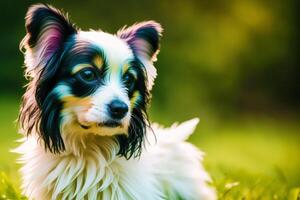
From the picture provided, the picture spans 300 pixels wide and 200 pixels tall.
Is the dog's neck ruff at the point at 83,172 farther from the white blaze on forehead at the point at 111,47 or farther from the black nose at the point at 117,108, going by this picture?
the white blaze on forehead at the point at 111,47

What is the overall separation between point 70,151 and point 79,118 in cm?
25

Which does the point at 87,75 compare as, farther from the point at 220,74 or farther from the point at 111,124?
the point at 220,74

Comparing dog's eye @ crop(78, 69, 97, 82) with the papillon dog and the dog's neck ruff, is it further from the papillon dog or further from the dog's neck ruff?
the dog's neck ruff

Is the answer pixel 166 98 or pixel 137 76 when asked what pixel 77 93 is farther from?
pixel 166 98

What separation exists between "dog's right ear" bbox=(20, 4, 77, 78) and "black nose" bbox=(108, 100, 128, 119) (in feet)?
1.34

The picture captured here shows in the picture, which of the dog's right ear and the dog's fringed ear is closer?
the dog's right ear

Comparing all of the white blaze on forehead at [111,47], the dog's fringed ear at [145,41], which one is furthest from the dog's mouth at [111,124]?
the dog's fringed ear at [145,41]

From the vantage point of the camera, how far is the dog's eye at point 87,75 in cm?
364

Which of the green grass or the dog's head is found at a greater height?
the dog's head

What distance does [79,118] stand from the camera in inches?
143

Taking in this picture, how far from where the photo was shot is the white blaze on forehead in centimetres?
365

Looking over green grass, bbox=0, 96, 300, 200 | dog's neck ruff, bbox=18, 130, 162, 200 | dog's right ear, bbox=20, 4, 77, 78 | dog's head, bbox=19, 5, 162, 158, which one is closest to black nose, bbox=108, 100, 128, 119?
dog's head, bbox=19, 5, 162, 158

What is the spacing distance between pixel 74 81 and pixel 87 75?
0.07 meters

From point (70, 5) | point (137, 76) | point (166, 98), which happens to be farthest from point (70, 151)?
point (166, 98)
